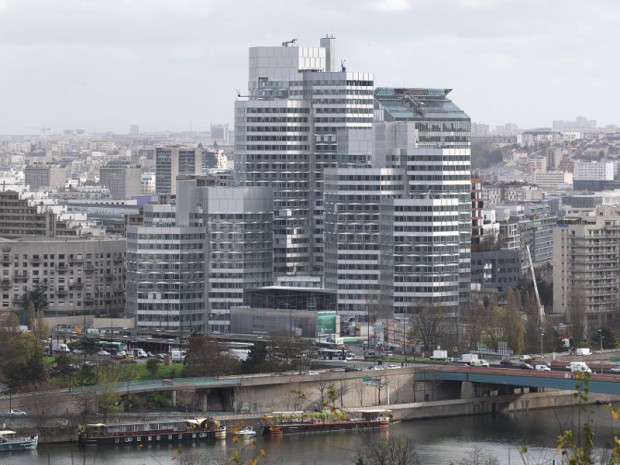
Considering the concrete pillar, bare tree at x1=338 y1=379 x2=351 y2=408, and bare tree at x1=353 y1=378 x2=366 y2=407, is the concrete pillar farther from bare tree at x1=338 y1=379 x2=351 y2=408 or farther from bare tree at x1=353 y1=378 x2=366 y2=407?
bare tree at x1=338 y1=379 x2=351 y2=408

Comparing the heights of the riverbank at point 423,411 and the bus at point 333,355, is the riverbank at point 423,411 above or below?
below

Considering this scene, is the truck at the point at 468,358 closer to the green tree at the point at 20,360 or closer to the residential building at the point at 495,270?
the green tree at the point at 20,360

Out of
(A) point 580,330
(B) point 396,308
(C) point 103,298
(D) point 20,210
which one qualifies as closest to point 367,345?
(B) point 396,308

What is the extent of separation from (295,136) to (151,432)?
29945mm

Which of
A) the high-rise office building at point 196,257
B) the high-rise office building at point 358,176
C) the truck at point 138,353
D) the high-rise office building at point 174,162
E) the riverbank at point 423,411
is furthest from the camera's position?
the high-rise office building at point 174,162

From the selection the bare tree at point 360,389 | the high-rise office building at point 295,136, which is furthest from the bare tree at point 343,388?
the high-rise office building at point 295,136

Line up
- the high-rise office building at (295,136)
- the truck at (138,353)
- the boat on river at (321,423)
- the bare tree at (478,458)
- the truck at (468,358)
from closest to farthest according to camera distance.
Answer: the bare tree at (478,458), the boat on river at (321,423), the truck at (468,358), the truck at (138,353), the high-rise office building at (295,136)

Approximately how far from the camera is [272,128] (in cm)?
9088

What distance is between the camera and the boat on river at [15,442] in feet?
199

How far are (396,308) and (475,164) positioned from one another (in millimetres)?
110937

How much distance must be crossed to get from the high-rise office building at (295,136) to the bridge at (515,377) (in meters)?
19.3

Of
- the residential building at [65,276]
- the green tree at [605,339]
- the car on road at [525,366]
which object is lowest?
the car on road at [525,366]

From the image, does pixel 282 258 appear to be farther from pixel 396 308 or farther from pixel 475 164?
pixel 475 164

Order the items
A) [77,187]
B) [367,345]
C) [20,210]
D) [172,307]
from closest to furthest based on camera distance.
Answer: [367,345]
[172,307]
[20,210]
[77,187]
